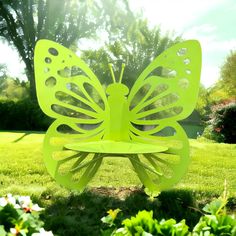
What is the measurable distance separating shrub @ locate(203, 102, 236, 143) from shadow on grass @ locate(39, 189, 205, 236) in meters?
9.71

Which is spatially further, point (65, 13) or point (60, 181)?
point (65, 13)

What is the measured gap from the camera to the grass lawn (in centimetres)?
384

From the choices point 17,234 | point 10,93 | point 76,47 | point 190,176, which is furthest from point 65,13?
point 17,234

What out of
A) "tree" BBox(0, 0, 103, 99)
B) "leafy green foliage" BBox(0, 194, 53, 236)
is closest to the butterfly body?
"leafy green foliage" BBox(0, 194, 53, 236)

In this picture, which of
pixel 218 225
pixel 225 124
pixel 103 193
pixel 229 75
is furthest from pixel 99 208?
pixel 229 75

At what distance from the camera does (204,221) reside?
4.89ft

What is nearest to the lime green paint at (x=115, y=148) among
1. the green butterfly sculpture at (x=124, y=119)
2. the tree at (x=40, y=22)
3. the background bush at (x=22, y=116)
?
the green butterfly sculpture at (x=124, y=119)

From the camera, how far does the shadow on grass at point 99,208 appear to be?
3639 mm

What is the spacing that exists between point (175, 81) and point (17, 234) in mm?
3177

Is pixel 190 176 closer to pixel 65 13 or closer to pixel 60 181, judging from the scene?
pixel 60 181

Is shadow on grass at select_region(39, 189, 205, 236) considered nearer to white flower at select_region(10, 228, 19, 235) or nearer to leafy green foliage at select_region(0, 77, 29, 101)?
white flower at select_region(10, 228, 19, 235)

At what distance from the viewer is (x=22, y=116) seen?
1970 centimetres

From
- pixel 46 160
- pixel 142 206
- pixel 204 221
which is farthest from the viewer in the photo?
pixel 46 160

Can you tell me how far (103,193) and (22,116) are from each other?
15.8 metres
